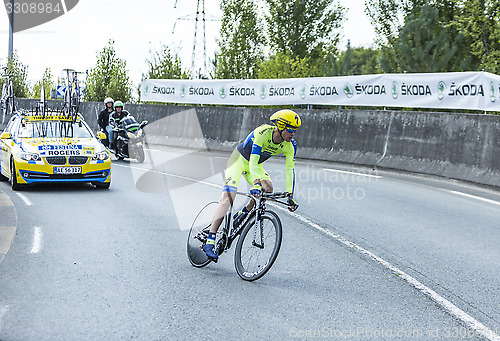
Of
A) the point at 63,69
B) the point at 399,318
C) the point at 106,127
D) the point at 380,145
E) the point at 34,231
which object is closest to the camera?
the point at 399,318

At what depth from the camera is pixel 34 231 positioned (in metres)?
8.75

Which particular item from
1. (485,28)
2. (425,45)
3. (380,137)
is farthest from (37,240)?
(425,45)

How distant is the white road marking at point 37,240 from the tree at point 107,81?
2878 centimetres

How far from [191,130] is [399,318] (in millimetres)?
19817

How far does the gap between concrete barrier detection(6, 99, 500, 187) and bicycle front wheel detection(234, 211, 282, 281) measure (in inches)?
353

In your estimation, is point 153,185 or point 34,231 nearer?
point 34,231

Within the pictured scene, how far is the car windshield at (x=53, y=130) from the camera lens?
13.5 meters

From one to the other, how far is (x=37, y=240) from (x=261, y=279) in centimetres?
309

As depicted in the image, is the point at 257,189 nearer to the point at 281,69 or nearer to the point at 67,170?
the point at 67,170

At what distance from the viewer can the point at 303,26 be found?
50375 millimetres

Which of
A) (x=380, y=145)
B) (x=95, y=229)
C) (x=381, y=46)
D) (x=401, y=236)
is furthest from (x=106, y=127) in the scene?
(x=381, y=46)

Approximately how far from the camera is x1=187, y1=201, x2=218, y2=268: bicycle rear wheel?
696 cm

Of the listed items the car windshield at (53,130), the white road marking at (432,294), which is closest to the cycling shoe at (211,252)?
the white road marking at (432,294)

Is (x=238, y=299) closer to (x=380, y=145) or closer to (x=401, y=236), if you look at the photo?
(x=401, y=236)
